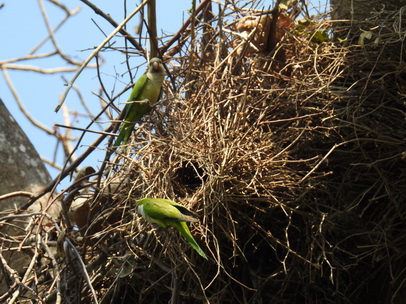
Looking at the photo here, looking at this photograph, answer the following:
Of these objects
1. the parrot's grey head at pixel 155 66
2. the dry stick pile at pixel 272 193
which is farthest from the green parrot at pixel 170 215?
the parrot's grey head at pixel 155 66

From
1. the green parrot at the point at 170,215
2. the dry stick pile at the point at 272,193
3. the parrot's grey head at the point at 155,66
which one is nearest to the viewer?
the green parrot at the point at 170,215

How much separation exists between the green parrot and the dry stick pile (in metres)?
0.09

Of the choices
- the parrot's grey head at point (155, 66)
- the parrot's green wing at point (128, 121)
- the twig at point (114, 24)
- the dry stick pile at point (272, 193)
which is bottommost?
the dry stick pile at point (272, 193)

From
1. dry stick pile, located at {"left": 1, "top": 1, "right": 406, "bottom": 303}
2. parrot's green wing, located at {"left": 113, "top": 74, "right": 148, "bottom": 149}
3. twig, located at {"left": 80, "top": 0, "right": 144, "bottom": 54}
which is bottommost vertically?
dry stick pile, located at {"left": 1, "top": 1, "right": 406, "bottom": 303}

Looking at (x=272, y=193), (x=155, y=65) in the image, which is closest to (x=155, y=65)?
(x=155, y=65)

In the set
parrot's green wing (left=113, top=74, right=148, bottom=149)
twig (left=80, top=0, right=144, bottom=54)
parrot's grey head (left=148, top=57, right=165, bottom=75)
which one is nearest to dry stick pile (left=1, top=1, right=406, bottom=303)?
parrot's green wing (left=113, top=74, right=148, bottom=149)

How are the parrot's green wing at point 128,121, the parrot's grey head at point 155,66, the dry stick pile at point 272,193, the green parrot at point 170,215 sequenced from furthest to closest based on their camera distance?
the parrot's grey head at point 155,66, the parrot's green wing at point 128,121, the dry stick pile at point 272,193, the green parrot at point 170,215

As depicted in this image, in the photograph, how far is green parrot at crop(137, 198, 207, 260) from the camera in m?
2.13

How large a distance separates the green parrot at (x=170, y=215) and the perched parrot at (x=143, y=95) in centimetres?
57

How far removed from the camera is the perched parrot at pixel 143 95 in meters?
2.75

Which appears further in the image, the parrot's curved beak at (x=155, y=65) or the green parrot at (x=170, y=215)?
the parrot's curved beak at (x=155, y=65)

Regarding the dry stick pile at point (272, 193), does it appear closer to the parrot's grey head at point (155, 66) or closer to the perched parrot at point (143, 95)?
the perched parrot at point (143, 95)

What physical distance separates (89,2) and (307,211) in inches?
47.9

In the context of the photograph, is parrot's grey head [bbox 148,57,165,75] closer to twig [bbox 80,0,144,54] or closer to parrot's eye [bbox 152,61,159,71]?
parrot's eye [bbox 152,61,159,71]
